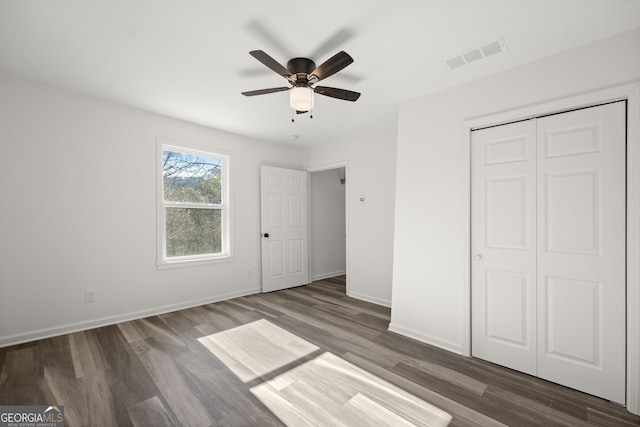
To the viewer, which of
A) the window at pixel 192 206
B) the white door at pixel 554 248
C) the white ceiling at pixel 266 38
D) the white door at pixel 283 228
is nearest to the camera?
the white ceiling at pixel 266 38

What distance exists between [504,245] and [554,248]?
1.12 feet

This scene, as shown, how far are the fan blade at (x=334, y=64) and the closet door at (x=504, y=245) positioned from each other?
1.51 m

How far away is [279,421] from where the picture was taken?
68.9 inches

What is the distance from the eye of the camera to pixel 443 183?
2797 mm

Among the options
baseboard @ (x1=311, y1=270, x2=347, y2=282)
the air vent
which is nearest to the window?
baseboard @ (x1=311, y1=270, x2=347, y2=282)

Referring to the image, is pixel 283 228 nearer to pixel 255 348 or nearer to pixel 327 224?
pixel 327 224

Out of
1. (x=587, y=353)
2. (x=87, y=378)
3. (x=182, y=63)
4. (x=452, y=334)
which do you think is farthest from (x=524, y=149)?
(x=87, y=378)

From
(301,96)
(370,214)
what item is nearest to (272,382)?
(301,96)

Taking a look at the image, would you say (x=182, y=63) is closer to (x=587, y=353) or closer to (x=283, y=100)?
(x=283, y=100)

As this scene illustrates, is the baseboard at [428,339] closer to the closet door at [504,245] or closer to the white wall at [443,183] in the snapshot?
the white wall at [443,183]

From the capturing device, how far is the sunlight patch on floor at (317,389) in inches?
70.2

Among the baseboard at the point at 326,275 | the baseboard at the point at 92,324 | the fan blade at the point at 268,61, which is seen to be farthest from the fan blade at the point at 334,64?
the baseboard at the point at 326,275

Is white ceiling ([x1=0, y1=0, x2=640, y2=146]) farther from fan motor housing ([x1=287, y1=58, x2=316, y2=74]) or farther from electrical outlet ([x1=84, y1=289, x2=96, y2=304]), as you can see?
electrical outlet ([x1=84, y1=289, x2=96, y2=304])

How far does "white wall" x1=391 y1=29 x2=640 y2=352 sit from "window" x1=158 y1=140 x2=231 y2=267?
272 cm
